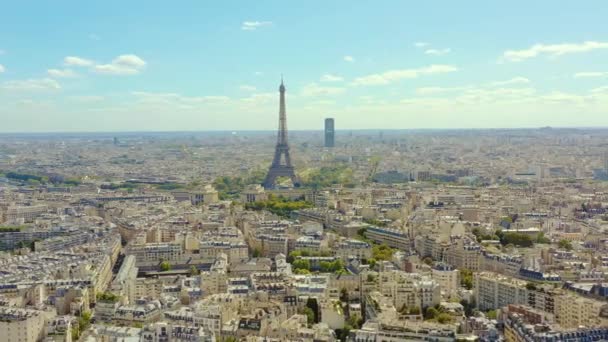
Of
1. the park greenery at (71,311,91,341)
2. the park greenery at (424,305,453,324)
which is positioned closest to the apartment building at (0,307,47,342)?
the park greenery at (71,311,91,341)

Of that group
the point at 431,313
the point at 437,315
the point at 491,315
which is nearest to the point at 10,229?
the point at 431,313

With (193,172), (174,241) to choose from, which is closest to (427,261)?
(174,241)

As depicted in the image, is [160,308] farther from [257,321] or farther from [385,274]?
[385,274]

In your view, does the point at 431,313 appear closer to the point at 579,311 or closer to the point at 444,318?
the point at 444,318

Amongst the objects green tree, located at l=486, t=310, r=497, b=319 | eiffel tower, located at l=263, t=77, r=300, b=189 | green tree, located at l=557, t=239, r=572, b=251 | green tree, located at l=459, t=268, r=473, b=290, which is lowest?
green tree, located at l=459, t=268, r=473, b=290

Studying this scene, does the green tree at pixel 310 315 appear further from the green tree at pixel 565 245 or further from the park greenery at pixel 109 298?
the green tree at pixel 565 245

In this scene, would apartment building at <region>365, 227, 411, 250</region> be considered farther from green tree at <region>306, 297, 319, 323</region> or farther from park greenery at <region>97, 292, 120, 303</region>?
park greenery at <region>97, 292, 120, 303</region>
